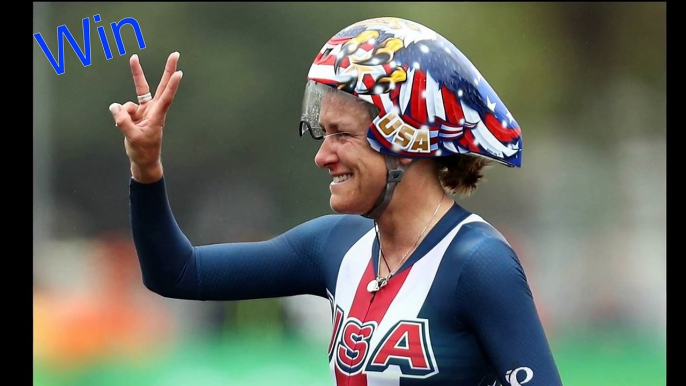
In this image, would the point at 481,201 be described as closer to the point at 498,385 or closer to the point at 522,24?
the point at 522,24

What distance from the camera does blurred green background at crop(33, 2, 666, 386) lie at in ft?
22.2

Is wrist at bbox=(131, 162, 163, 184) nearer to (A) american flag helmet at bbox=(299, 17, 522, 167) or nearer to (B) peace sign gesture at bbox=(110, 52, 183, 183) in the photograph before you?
(B) peace sign gesture at bbox=(110, 52, 183, 183)

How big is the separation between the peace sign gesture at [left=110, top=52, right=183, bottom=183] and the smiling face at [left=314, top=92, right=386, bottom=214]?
39 centimetres

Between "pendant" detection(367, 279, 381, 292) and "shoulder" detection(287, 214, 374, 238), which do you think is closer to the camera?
"pendant" detection(367, 279, 381, 292)

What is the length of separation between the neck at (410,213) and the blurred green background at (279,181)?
4.00m

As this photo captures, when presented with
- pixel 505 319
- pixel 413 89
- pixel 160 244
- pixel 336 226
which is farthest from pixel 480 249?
pixel 160 244

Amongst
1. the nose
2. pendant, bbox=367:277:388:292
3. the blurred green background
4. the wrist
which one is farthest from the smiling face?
the blurred green background

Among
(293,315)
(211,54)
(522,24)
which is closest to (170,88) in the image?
(293,315)

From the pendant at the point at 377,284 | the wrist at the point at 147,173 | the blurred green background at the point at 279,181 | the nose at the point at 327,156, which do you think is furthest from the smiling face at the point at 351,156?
the blurred green background at the point at 279,181

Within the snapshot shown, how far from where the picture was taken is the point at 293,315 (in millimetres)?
6793

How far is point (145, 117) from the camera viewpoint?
2588mm

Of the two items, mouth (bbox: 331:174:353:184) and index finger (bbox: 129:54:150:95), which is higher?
index finger (bbox: 129:54:150:95)

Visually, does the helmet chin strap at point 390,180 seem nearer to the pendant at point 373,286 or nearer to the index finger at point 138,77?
the pendant at point 373,286

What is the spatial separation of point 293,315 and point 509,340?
453 cm
